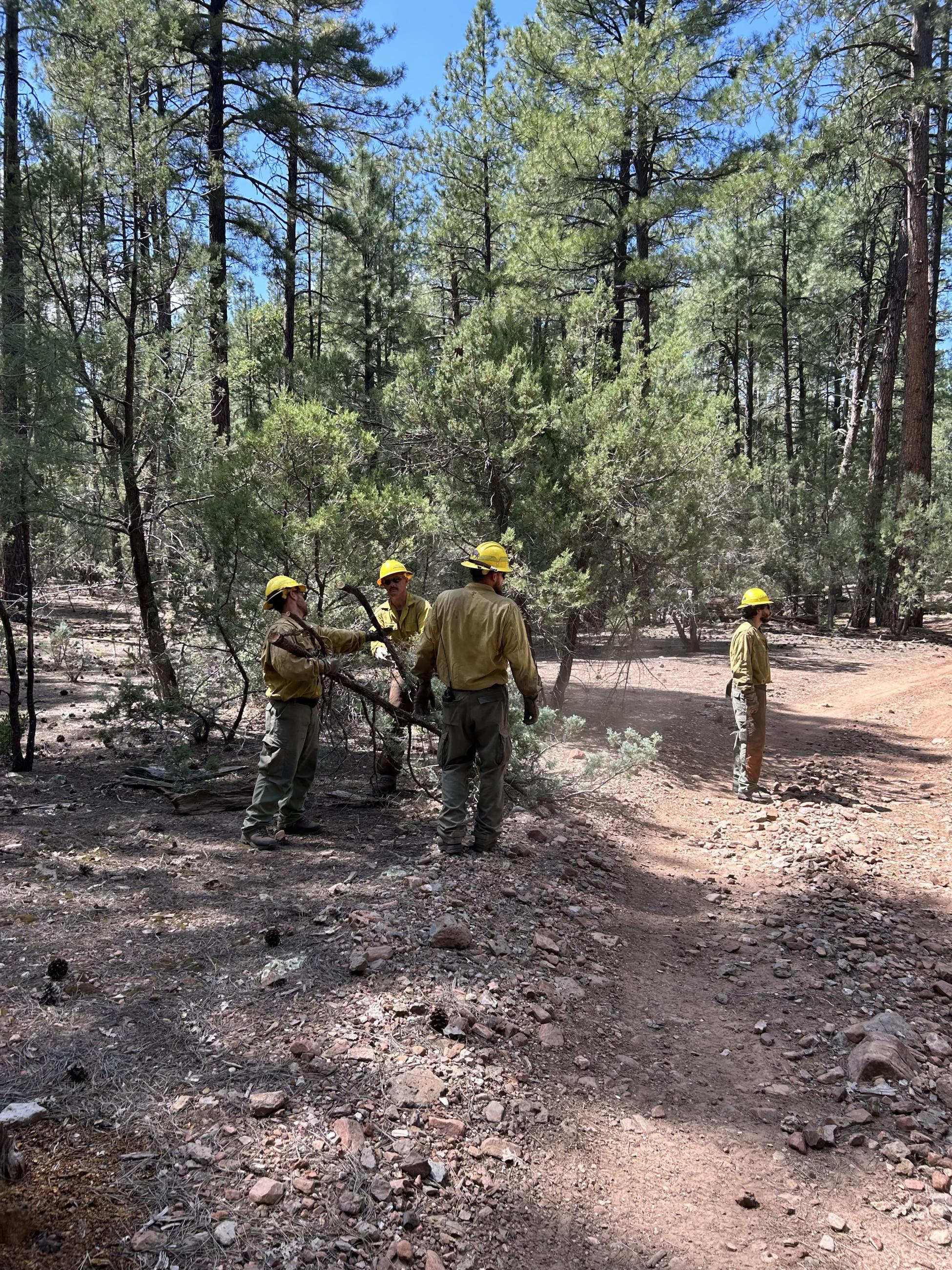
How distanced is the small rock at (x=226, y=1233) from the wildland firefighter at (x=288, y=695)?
141 inches

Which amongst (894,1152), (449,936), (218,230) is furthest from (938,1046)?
(218,230)

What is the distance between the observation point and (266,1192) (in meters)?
2.54

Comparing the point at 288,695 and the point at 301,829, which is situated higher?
the point at 288,695

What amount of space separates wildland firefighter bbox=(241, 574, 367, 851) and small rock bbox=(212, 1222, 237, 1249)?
141 inches

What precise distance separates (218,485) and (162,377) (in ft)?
5.65

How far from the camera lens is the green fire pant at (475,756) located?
17.8ft

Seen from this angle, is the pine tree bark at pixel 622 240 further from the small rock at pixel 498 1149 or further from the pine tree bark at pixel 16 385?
the small rock at pixel 498 1149

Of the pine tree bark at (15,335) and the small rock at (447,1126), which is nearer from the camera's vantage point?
the small rock at (447,1126)

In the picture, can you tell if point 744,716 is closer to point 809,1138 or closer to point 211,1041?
point 809,1138

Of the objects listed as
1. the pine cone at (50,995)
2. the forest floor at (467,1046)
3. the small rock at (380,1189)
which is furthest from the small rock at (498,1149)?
the pine cone at (50,995)

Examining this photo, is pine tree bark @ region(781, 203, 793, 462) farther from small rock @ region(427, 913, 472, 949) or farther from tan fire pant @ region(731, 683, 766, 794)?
small rock @ region(427, 913, 472, 949)

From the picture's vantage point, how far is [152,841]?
19.4ft

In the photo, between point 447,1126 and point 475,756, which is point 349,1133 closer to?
point 447,1126

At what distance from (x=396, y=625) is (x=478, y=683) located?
5.82 feet
